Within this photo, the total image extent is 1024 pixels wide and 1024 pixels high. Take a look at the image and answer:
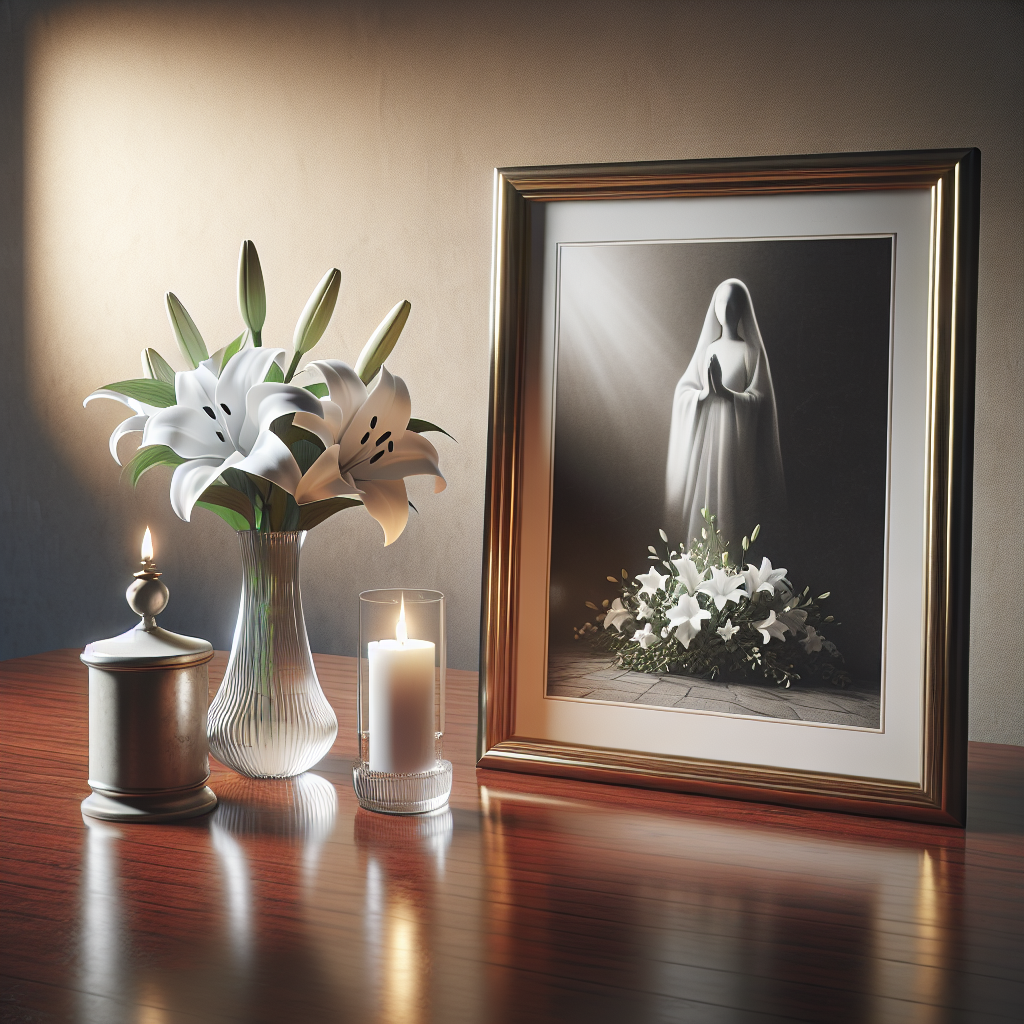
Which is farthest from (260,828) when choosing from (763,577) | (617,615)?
(763,577)

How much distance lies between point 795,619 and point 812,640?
0.02 m

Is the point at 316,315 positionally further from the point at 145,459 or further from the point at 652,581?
the point at 652,581

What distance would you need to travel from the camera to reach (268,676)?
33.3 inches

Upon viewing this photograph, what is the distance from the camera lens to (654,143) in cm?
153

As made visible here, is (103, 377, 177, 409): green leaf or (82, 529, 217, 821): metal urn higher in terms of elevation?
(103, 377, 177, 409): green leaf

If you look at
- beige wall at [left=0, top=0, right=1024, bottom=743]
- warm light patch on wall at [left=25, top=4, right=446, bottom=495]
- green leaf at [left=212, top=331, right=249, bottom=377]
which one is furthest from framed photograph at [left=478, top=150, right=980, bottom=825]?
warm light patch on wall at [left=25, top=4, right=446, bottom=495]

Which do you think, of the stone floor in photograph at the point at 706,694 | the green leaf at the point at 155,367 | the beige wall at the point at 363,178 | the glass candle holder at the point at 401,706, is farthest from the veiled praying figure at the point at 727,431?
the beige wall at the point at 363,178

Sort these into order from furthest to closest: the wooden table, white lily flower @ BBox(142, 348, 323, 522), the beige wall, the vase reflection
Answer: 1. the beige wall
2. white lily flower @ BBox(142, 348, 323, 522)
3. the vase reflection
4. the wooden table

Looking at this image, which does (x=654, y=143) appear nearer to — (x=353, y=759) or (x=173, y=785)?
(x=353, y=759)

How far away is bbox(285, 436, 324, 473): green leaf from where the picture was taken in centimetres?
83

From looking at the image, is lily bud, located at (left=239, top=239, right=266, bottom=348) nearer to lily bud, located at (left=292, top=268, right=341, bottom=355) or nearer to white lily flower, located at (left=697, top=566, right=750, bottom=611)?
lily bud, located at (left=292, top=268, right=341, bottom=355)

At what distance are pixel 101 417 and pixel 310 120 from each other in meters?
0.70


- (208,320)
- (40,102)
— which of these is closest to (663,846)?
(208,320)

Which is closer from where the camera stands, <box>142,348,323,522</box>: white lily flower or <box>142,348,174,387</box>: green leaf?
<box>142,348,323,522</box>: white lily flower
